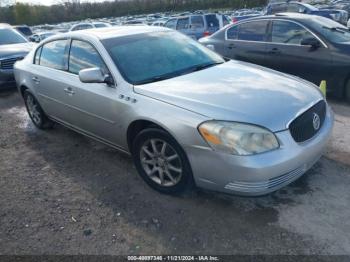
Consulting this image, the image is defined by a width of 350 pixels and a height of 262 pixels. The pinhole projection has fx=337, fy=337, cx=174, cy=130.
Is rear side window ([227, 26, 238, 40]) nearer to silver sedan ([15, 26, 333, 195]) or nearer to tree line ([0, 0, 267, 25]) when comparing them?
silver sedan ([15, 26, 333, 195])

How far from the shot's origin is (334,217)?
292 cm

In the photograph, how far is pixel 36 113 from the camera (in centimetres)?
553

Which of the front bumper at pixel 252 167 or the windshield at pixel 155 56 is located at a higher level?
the windshield at pixel 155 56

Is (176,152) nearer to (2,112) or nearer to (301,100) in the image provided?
(301,100)

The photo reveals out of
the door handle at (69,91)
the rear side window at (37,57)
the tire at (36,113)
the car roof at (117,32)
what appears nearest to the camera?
the car roof at (117,32)

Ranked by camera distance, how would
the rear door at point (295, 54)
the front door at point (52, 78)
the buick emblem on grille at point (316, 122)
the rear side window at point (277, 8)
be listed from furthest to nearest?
the rear side window at point (277, 8) < the rear door at point (295, 54) < the front door at point (52, 78) < the buick emblem on grille at point (316, 122)

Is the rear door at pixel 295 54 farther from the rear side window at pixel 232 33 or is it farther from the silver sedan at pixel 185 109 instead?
the silver sedan at pixel 185 109

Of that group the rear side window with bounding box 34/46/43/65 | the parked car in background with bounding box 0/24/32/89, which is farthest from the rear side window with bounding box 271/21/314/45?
the parked car in background with bounding box 0/24/32/89

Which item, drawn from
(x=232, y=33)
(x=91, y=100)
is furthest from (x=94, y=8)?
(x=91, y=100)

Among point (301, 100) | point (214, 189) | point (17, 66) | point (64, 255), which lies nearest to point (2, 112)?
point (17, 66)

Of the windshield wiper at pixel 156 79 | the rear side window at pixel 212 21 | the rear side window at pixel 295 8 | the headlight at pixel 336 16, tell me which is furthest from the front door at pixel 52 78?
the rear side window at pixel 295 8

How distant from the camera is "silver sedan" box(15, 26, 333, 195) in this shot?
2.76m

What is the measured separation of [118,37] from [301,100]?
2171 millimetres

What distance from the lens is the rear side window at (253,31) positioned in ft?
22.1
